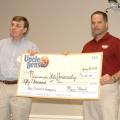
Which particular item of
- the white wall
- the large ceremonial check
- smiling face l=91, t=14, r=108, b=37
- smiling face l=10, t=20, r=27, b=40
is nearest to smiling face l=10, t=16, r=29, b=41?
smiling face l=10, t=20, r=27, b=40

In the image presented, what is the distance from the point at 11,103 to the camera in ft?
10.5

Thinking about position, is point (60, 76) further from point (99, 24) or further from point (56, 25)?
point (56, 25)

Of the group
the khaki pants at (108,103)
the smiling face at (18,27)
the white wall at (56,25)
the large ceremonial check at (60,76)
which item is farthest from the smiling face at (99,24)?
the white wall at (56,25)

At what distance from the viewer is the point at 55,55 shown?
3215 millimetres

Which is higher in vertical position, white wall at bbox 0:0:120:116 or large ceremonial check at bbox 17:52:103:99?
white wall at bbox 0:0:120:116

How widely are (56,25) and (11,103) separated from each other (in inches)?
59.2

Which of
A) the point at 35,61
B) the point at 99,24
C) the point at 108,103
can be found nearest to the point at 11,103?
the point at 35,61

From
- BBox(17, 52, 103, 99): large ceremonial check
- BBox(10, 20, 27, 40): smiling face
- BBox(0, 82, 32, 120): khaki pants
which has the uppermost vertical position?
BBox(10, 20, 27, 40): smiling face

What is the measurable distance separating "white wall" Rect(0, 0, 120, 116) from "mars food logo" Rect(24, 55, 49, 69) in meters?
1.04

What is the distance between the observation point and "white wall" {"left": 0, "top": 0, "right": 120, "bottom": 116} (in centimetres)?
416

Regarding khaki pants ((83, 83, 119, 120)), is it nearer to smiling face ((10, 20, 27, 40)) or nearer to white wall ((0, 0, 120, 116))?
smiling face ((10, 20, 27, 40))

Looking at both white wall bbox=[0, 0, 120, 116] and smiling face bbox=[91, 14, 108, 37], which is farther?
white wall bbox=[0, 0, 120, 116]

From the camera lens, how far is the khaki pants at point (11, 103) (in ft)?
10.4

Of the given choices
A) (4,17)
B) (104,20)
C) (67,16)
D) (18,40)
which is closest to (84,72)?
(104,20)
